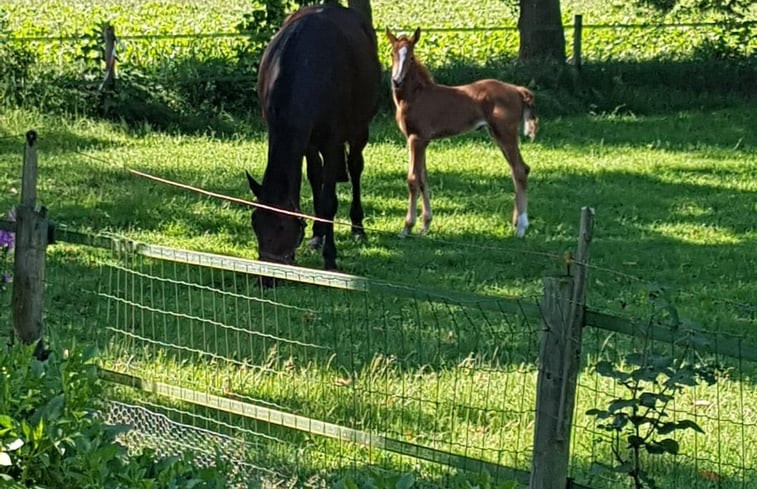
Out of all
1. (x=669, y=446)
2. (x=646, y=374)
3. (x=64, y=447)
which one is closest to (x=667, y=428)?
(x=669, y=446)

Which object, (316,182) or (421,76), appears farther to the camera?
(421,76)

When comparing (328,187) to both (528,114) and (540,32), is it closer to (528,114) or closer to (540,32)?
(528,114)

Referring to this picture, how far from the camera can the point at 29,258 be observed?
6.14 m

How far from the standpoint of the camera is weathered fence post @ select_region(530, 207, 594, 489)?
4.59 meters

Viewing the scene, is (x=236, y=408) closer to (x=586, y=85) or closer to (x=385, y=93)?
(x=385, y=93)

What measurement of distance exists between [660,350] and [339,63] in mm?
4758

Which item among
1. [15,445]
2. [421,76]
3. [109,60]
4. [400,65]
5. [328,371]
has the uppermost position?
[400,65]

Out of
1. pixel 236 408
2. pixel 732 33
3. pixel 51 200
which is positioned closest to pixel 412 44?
pixel 51 200

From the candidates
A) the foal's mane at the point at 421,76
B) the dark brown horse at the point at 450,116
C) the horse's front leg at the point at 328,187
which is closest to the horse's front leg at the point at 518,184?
the dark brown horse at the point at 450,116

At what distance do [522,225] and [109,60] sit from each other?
7176mm

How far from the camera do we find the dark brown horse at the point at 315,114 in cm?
977

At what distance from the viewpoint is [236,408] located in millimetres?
5832

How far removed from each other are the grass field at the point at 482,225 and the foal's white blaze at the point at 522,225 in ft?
0.39

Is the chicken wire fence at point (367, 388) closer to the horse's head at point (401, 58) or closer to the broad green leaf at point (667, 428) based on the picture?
the broad green leaf at point (667, 428)
